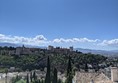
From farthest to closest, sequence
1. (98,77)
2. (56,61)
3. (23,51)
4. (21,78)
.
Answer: (23,51)
(56,61)
(21,78)
(98,77)

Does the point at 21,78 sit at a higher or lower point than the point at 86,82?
lower

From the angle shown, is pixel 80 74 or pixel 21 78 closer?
pixel 80 74

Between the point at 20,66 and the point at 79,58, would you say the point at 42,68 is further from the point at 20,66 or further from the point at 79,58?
the point at 79,58

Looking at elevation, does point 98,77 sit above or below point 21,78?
above

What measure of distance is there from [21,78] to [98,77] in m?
77.9

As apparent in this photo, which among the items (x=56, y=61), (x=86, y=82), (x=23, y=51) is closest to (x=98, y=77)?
(x=86, y=82)

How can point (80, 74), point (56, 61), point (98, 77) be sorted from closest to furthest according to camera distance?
point (98, 77) < point (80, 74) < point (56, 61)

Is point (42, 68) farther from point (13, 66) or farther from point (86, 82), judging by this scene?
point (86, 82)

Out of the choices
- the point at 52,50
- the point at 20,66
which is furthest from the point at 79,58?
the point at 52,50

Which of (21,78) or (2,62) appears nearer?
(21,78)

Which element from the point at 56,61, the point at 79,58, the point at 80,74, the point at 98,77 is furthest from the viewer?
the point at 79,58

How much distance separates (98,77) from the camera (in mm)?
26016

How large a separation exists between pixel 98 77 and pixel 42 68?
11192 centimetres

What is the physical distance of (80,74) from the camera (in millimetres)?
27797
